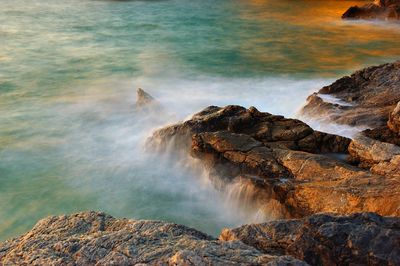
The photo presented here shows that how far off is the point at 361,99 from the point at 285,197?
17.0 feet

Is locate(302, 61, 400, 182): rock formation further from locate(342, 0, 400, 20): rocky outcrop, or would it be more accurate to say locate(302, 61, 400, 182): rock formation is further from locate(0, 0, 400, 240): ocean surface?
locate(342, 0, 400, 20): rocky outcrop

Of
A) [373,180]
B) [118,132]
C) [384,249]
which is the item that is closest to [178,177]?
[118,132]

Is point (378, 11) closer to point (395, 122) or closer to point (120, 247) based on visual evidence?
point (395, 122)

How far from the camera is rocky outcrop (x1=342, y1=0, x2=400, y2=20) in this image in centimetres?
2812

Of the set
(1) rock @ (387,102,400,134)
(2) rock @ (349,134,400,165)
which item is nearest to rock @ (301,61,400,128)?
(1) rock @ (387,102,400,134)

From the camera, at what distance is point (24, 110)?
15.2 m

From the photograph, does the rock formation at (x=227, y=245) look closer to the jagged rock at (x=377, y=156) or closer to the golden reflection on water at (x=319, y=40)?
the jagged rock at (x=377, y=156)

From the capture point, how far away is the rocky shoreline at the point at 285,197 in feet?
14.3

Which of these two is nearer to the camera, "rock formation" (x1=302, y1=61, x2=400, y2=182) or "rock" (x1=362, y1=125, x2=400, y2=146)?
"rock formation" (x1=302, y1=61, x2=400, y2=182)

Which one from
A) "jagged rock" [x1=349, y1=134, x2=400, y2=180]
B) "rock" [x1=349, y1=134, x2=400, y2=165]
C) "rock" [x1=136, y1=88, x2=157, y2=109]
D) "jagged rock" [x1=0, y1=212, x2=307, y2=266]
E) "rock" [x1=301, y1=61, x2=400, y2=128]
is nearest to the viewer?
"jagged rock" [x1=0, y1=212, x2=307, y2=266]

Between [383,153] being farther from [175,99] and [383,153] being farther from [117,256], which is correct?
[175,99]

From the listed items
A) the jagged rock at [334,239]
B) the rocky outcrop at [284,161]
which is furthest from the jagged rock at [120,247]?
the rocky outcrop at [284,161]

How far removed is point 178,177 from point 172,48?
13.9 m

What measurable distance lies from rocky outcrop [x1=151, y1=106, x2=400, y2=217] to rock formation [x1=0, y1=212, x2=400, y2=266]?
185 cm
